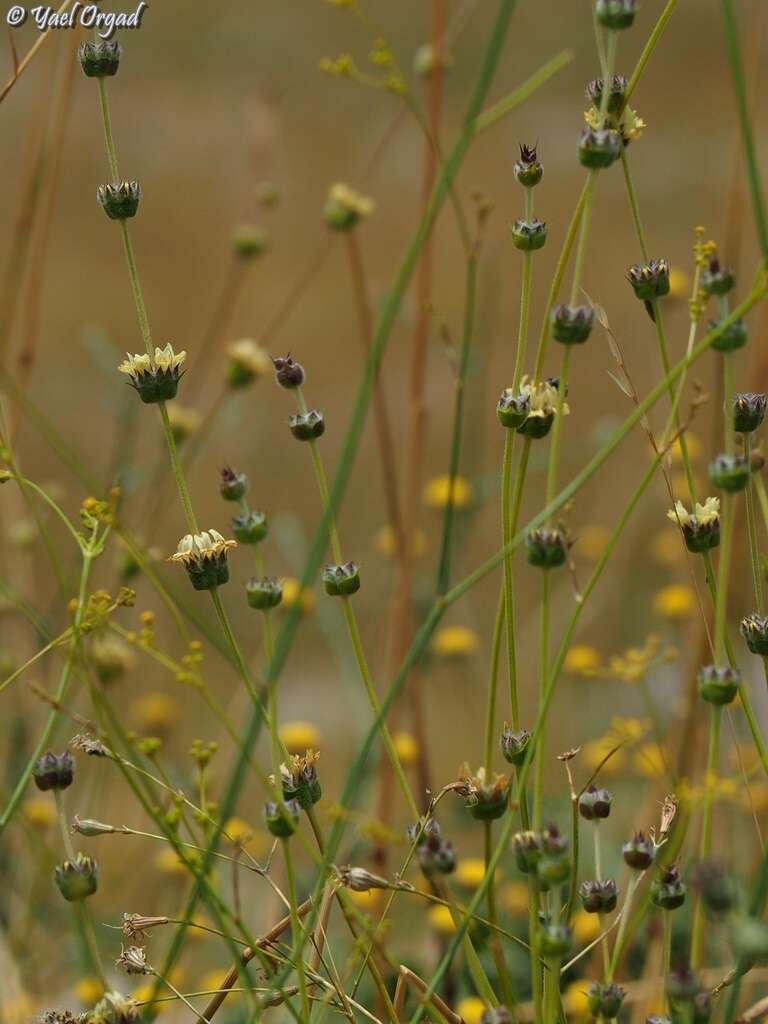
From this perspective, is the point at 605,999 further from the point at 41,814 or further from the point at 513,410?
the point at 41,814

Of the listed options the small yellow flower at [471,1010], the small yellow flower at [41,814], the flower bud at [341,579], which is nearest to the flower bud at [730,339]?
the flower bud at [341,579]

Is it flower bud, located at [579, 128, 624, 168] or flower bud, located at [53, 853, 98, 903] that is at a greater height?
flower bud, located at [579, 128, 624, 168]

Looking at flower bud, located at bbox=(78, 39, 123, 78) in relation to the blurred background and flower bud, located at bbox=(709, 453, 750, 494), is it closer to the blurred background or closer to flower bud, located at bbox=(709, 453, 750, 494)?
flower bud, located at bbox=(709, 453, 750, 494)

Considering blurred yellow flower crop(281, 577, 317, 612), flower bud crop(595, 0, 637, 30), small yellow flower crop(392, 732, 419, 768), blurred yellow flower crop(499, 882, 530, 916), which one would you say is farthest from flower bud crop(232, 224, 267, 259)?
flower bud crop(595, 0, 637, 30)

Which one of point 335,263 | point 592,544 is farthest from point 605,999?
point 335,263

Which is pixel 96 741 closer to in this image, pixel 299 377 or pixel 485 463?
pixel 299 377

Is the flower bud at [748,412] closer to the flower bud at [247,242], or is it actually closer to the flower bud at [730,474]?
the flower bud at [730,474]
